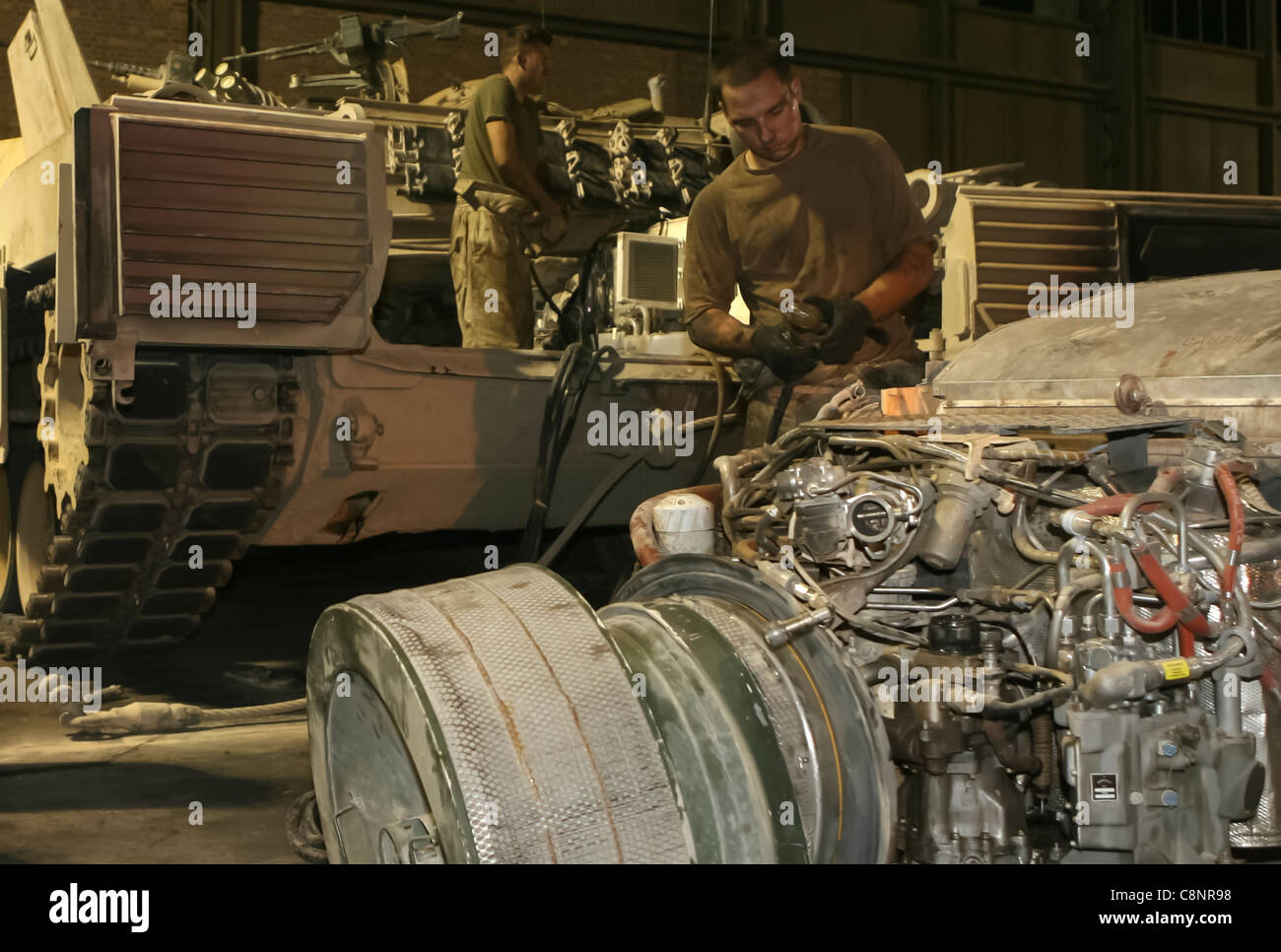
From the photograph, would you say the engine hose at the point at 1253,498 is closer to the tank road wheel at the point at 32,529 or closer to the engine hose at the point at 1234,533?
the engine hose at the point at 1234,533

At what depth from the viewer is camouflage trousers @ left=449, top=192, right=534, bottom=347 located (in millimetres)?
6895

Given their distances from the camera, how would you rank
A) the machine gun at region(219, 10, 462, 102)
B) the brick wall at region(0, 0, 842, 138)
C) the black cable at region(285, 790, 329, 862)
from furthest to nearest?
the brick wall at region(0, 0, 842, 138) < the machine gun at region(219, 10, 462, 102) < the black cable at region(285, 790, 329, 862)

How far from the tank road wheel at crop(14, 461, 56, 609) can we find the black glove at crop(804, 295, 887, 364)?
3828mm

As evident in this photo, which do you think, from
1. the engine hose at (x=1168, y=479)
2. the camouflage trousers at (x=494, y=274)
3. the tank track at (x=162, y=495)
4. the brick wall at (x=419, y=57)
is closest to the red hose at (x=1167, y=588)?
the engine hose at (x=1168, y=479)

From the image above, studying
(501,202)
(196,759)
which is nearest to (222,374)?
(196,759)

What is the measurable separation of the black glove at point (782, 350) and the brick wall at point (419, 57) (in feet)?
26.5

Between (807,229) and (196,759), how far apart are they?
3.08 metres

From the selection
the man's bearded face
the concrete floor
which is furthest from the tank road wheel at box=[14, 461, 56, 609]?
the man's bearded face

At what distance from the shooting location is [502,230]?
696 centimetres

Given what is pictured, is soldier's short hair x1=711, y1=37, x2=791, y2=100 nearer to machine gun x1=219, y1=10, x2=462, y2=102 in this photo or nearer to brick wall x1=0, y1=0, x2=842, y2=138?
machine gun x1=219, y1=10, x2=462, y2=102

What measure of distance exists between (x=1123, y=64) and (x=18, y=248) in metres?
15.9

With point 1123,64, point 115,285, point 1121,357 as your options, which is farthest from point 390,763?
point 1123,64

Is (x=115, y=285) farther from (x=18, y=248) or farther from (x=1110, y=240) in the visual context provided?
(x=1110, y=240)

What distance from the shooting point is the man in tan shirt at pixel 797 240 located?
575cm
